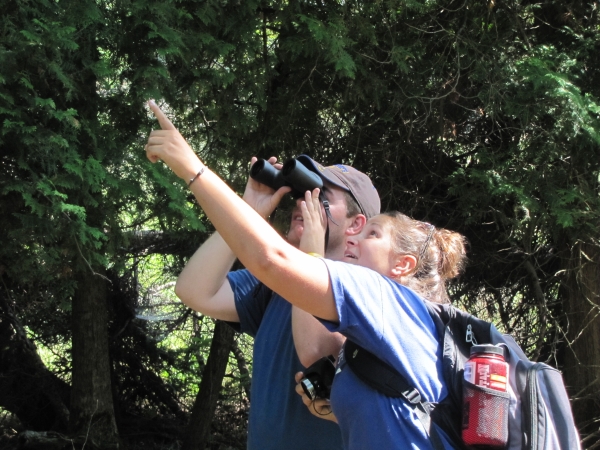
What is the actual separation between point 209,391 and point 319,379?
3584 millimetres

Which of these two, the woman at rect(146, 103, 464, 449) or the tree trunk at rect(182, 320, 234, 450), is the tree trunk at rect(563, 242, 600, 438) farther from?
the woman at rect(146, 103, 464, 449)

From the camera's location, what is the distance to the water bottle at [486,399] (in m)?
1.35

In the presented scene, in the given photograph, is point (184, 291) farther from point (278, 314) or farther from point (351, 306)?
point (351, 306)

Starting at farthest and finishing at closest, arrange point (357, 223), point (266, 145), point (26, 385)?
point (26, 385) < point (266, 145) < point (357, 223)

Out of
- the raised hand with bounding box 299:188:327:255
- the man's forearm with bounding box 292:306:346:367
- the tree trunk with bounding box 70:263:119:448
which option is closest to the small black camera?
the man's forearm with bounding box 292:306:346:367

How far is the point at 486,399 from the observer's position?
1.36 metres

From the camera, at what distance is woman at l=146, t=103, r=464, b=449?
1417 mm

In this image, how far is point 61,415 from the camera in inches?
194

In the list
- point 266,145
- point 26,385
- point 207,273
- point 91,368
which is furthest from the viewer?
point 26,385

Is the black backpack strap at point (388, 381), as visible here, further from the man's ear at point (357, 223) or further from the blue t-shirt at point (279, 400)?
the man's ear at point (357, 223)

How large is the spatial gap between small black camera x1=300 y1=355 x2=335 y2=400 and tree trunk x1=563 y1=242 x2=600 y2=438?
2923mm

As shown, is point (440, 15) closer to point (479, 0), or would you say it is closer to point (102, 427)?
point (479, 0)

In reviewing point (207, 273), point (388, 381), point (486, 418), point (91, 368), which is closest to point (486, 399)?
point (486, 418)

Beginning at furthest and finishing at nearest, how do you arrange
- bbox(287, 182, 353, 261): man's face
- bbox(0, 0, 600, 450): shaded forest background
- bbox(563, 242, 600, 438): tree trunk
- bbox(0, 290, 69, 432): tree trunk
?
bbox(0, 290, 69, 432): tree trunk
bbox(563, 242, 600, 438): tree trunk
bbox(0, 0, 600, 450): shaded forest background
bbox(287, 182, 353, 261): man's face
